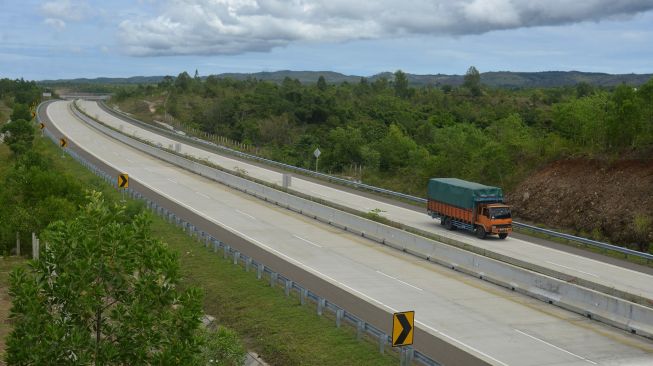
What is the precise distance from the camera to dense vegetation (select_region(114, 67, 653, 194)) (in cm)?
4819

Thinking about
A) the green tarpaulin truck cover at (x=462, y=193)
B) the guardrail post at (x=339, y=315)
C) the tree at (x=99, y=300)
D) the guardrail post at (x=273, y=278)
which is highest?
the tree at (x=99, y=300)

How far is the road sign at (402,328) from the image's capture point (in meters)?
16.3

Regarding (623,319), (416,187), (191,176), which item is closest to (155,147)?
(191,176)

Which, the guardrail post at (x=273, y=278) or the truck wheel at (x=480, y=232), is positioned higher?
the guardrail post at (x=273, y=278)

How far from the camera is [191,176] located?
62656mm

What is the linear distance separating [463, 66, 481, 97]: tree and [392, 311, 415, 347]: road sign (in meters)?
143

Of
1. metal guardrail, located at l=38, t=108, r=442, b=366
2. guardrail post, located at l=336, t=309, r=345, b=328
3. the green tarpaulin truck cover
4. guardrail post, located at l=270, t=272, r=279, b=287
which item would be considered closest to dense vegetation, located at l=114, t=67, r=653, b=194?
the green tarpaulin truck cover

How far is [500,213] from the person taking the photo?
37.9 metres

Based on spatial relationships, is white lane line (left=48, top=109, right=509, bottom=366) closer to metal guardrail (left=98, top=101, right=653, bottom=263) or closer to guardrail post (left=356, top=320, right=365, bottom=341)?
guardrail post (left=356, top=320, right=365, bottom=341)

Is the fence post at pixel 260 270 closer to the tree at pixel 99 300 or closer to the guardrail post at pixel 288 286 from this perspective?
the guardrail post at pixel 288 286

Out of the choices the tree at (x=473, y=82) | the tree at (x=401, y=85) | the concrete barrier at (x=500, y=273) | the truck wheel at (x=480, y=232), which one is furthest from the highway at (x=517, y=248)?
the tree at (x=401, y=85)

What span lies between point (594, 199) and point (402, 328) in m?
29.0

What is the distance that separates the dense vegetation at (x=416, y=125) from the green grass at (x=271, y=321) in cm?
2676

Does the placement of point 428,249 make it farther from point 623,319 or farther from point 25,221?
point 25,221
